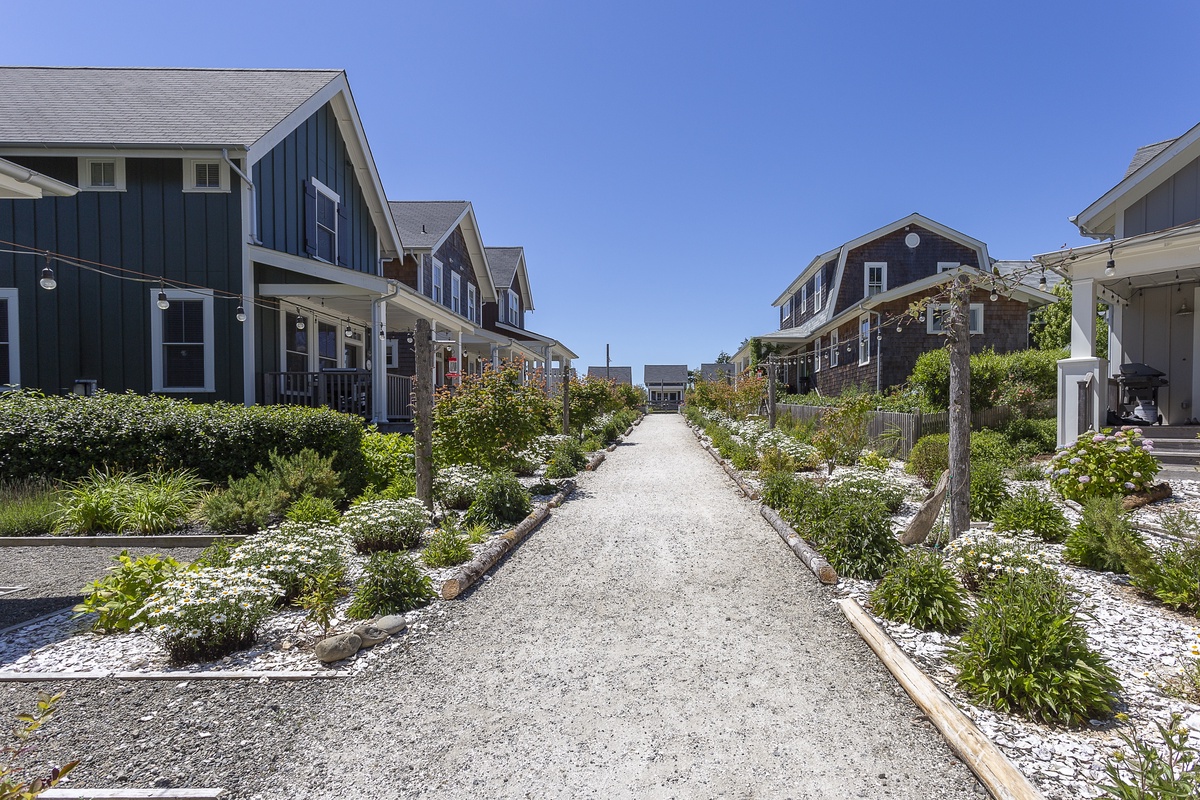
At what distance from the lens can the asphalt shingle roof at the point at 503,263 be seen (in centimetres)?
2861

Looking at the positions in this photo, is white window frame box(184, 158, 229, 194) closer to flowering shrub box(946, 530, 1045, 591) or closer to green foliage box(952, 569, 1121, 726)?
flowering shrub box(946, 530, 1045, 591)

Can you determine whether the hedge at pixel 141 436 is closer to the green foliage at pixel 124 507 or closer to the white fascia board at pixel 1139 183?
the green foliage at pixel 124 507

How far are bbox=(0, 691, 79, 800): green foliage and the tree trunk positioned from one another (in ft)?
21.3

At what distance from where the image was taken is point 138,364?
11.2 m

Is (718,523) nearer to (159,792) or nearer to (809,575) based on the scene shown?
(809,575)

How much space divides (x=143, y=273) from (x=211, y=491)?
5.37m

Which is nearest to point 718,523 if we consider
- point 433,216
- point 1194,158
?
point 1194,158

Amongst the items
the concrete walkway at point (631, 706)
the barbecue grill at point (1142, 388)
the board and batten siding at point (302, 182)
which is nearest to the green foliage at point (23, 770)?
the concrete walkway at point (631, 706)

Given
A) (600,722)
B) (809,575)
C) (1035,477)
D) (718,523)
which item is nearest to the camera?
(600,722)

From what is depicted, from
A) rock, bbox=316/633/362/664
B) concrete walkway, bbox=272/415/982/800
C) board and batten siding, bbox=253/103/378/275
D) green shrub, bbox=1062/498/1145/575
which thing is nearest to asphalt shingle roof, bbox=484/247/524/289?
board and batten siding, bbox=253/103/378/275

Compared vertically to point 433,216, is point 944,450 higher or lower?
lower

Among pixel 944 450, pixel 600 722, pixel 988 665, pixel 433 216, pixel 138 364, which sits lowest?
pixel 600 722

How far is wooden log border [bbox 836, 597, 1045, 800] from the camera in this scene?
259cm

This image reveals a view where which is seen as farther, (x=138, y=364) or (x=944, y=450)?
(x=138, y=364)
